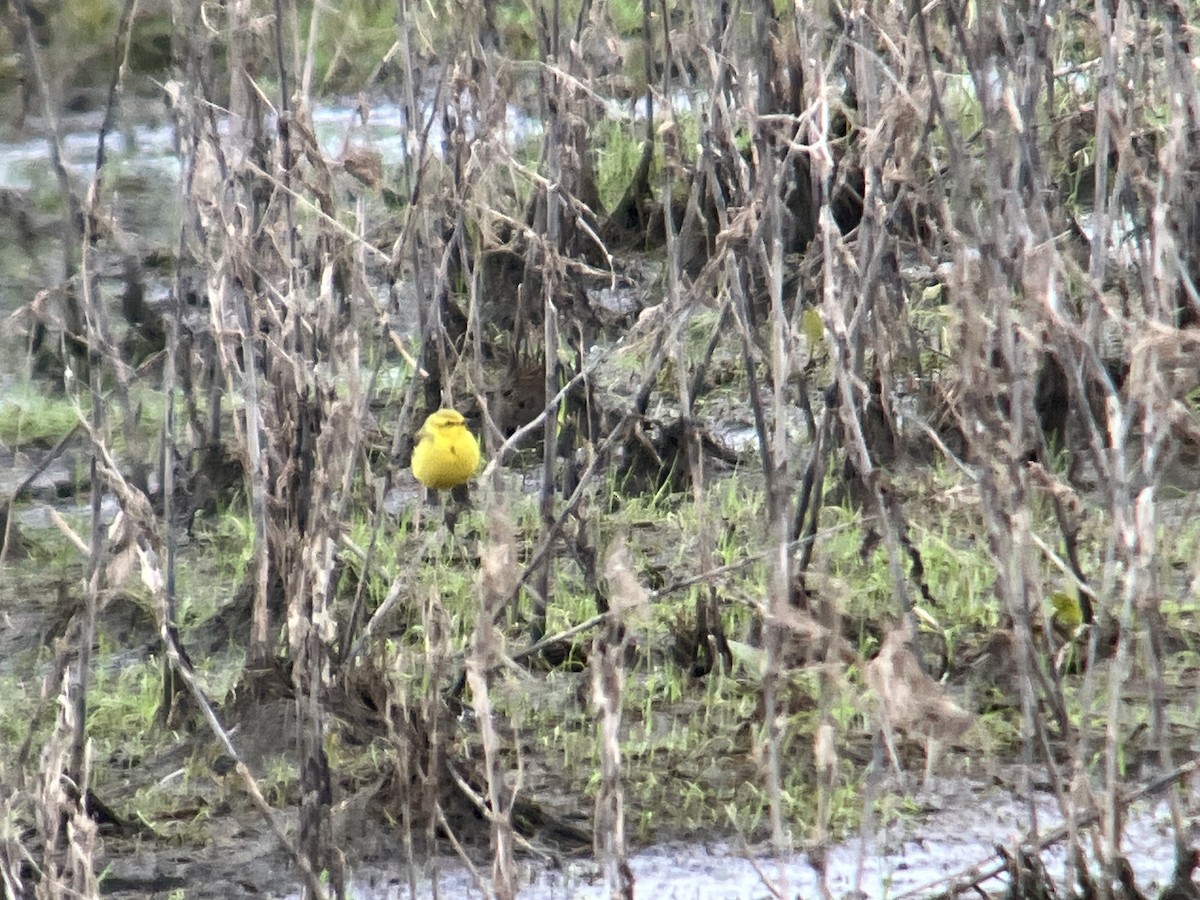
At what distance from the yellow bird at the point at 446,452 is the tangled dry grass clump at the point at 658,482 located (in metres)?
0.02

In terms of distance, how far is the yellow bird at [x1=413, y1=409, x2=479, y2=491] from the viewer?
3613 mm

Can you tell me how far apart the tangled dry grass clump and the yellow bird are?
0.9 inches

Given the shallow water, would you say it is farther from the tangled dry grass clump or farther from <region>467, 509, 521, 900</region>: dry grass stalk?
<region>467, 509, 521, 900</region>: dry grass stalk

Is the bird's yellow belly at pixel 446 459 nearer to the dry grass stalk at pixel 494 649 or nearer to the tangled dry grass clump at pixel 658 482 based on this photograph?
the tangled dry grass clump at pixel 658 482

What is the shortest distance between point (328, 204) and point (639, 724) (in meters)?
1.07

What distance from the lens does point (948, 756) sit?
10.0ft

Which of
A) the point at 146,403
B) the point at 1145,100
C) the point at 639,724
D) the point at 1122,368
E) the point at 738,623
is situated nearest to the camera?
the point at 639,724

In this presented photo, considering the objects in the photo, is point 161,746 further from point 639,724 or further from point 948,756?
point 948,756

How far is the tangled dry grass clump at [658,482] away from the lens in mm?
2191

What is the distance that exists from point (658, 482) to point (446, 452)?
2.66ft

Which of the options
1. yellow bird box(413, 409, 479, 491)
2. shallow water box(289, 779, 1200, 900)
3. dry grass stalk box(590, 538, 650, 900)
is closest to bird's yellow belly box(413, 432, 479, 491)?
yellow bird box(413, 409, 479, 491)

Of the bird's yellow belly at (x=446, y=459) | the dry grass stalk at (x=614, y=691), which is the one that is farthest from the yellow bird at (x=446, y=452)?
the dry grass stalk at (x=614, y=691)

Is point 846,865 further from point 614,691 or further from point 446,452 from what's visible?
point 446,452

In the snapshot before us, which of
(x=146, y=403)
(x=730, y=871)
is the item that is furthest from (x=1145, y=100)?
(x=146, y=403)
